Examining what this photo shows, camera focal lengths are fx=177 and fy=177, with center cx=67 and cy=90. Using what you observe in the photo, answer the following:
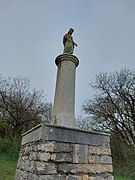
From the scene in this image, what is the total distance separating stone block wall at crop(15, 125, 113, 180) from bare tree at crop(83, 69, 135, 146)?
9.58 meters

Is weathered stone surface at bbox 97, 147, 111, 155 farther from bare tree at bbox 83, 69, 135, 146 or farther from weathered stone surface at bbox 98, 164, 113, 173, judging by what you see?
bare tree at bbox 83, 69, 135, 146

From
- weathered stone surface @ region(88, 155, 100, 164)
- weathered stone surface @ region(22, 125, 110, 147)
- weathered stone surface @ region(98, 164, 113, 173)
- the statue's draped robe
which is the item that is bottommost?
weathered stone surface @ region(98, 164, 113, 173)

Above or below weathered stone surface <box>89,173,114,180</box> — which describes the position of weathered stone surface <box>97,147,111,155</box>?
above

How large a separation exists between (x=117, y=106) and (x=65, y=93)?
9.58m

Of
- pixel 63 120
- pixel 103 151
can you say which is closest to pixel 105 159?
pixel 103 151

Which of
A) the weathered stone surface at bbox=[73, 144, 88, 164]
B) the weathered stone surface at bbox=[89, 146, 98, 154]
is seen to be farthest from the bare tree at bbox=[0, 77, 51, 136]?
the weathered stone surface at bbox=[73, 144, 88, 164]

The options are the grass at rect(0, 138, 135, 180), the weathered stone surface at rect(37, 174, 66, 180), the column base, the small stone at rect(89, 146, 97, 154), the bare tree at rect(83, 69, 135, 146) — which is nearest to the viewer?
the weathered stone surface at rect(37, 174, 66, 180)

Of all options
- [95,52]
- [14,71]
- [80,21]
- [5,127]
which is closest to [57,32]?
[80,21]

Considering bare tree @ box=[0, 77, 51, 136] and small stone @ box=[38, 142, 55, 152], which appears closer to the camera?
small stone @ box=[38, 142, 55, 152]

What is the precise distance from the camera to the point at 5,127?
40.2ft

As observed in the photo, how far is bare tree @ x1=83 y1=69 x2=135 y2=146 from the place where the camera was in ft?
40.0

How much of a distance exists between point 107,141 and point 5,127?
1038 cm

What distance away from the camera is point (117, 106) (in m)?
12.4

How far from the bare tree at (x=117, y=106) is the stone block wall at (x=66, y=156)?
9576mm
